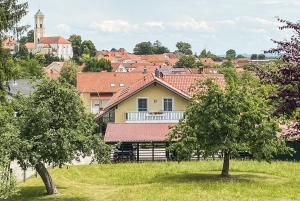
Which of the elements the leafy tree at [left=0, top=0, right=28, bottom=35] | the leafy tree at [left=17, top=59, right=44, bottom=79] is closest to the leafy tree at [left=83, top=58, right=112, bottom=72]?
the leafy tree at [left=17, top=59, right=44, bottom=79]

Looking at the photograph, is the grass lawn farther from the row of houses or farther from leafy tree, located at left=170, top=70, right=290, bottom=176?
the row of houses

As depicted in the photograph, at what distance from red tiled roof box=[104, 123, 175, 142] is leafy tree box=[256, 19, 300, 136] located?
27.6 meters

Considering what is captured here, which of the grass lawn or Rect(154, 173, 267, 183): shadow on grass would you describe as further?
Rect(154, 173, 267, 183): shadow on grass

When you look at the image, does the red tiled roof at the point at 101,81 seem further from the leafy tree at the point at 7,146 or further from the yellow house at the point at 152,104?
the leafy tree at the point at 7,146

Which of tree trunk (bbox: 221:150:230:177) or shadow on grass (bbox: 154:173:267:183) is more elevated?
tree trunk (bbox: 221:150:230:177)

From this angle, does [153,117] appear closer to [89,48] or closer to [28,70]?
[28,70]

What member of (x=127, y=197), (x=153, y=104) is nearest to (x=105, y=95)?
(x=153, y=104)

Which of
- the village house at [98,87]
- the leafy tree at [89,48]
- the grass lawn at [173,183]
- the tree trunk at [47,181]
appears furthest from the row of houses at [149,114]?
the leafy tree at [89,48]

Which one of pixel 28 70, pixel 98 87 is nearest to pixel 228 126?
pixel 28 70

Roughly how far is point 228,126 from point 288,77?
17.4 meters

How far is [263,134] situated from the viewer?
24.6m

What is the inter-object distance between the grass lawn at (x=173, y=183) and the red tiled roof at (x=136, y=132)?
375cm

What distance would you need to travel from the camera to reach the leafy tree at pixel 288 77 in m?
6.85

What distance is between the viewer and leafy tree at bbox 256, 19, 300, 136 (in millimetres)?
6852
